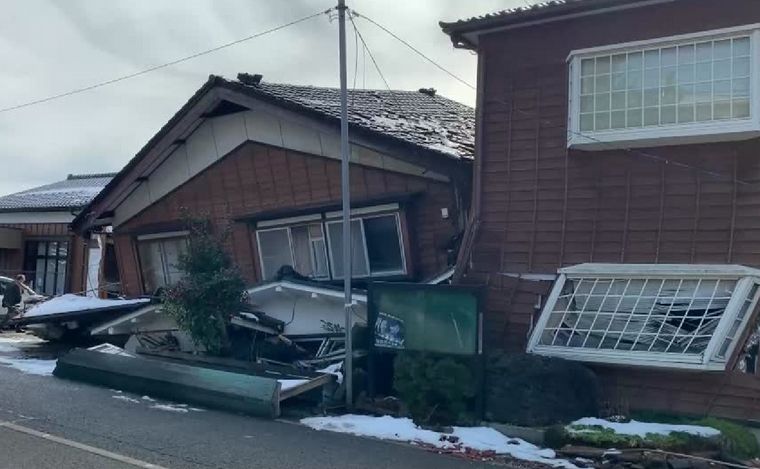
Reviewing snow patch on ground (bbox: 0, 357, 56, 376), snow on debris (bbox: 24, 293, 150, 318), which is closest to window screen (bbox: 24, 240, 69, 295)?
snow on debris (bbox: 24, 293, 150, 318)

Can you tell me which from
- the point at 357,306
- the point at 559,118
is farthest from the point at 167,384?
the point at 559,118

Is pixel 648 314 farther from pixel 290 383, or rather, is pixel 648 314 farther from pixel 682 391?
pixel 290 383

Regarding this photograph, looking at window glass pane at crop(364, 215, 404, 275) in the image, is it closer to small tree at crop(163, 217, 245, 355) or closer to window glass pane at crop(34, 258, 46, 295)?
small tree at crop(163, 217, 245, 355)

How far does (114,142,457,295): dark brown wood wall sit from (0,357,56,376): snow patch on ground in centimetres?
392

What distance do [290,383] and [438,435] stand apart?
2450 millimetres

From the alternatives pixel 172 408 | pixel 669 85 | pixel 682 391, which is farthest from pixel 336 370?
pixel 669 85

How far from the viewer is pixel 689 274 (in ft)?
34.1

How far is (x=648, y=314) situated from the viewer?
1055 cm

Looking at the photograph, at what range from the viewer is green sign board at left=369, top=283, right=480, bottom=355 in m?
10.7

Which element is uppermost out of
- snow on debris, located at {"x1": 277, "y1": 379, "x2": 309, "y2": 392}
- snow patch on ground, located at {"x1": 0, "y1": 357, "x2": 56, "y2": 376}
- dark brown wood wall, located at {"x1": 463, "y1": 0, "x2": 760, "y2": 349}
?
dark brown wood wall, located at {"x1": 463, "y1": 0, "x2": 760, "y2": 349}

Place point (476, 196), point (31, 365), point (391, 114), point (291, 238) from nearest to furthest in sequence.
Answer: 1. point (476, 196)
2. point (31, 365)
3. point (291, 238)
4. point (391, 114)

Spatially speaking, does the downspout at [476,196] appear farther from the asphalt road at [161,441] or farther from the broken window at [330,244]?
the asphalt road at [161,441]

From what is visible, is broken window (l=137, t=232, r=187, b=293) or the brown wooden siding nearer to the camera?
the brown wooden siding

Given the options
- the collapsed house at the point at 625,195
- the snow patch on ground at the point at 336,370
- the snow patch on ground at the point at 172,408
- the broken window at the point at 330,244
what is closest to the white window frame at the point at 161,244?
the broken window at the point at 330,244
